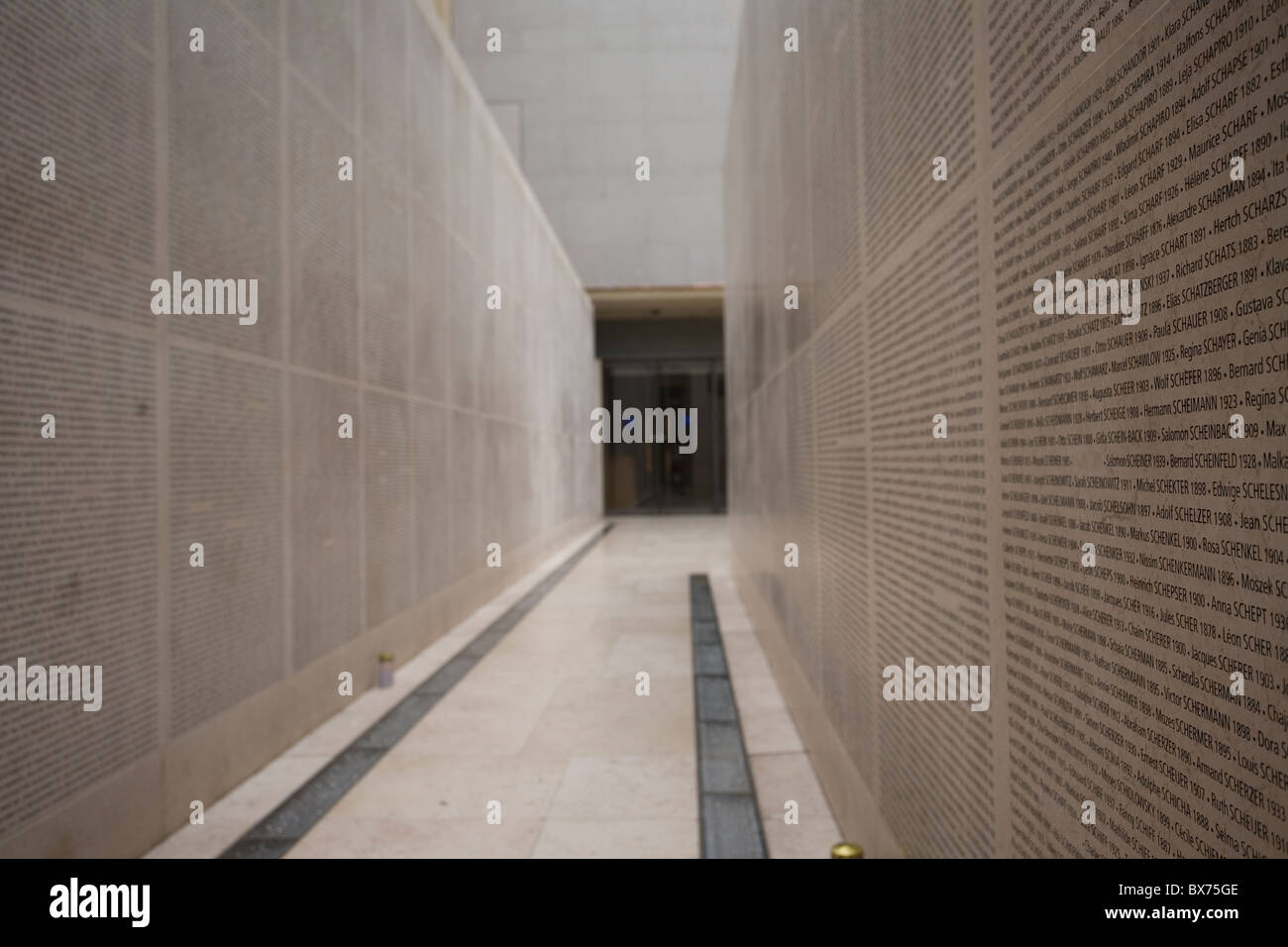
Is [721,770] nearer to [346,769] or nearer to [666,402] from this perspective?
[346,769]

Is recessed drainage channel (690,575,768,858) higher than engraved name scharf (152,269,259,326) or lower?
lower

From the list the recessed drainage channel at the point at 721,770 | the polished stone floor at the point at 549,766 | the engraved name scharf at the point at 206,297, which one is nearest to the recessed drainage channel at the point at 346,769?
the polished stone floor at the point at 549,766

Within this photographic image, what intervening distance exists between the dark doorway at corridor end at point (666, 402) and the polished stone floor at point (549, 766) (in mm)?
14712

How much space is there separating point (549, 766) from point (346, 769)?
0.89 meters

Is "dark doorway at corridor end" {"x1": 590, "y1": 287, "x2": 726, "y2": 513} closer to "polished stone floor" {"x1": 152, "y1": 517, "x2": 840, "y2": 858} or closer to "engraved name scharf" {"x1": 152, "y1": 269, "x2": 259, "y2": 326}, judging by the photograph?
"polished stone floor" {"x1": 152, "y1": 517, "x2": 840, "y2": 858}

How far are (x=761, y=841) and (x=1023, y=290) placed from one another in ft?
7.80

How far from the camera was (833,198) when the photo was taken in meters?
3.34

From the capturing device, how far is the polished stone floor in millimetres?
3348

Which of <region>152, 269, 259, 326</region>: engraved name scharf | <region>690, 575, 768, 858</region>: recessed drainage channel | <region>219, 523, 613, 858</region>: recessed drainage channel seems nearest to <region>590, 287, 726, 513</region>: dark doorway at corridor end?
<region>219, 523, 613, 858</region>: recessed drainage channel

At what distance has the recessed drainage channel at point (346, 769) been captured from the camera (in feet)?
11.0

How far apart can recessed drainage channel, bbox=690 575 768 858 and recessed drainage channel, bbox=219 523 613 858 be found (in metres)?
1.46

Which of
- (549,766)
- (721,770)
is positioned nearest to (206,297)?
(549,766)

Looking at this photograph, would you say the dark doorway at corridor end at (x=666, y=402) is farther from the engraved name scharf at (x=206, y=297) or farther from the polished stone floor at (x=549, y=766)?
the engraved name scharf at (x=206, y=297)
